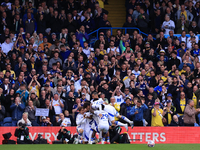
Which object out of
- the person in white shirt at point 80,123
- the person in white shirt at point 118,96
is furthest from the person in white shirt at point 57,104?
the person in white shirt at point 80,123

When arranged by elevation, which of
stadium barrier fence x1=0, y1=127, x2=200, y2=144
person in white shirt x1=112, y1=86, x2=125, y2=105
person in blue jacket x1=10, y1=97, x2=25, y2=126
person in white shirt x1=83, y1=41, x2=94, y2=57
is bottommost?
stadium barrier fence x1=0, y1=127, x2=200, y2=144

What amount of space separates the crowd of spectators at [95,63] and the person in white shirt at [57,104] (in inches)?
1.8

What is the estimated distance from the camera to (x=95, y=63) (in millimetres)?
18438

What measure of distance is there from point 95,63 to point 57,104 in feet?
11.2

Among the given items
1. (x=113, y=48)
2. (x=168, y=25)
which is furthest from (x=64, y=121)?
(x=168, y=25)

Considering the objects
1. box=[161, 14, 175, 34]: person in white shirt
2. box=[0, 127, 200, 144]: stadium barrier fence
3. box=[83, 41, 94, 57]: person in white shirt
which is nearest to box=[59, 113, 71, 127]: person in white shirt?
box=[0, 127, 200, 144]: stadium barrier fence

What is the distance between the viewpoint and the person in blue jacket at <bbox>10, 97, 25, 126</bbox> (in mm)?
15727

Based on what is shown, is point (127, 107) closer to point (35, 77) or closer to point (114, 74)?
point (114, 74)

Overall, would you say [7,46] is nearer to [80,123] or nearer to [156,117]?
[80,123]

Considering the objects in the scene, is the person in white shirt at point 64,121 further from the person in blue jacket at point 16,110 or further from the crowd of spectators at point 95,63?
the person in blue jacket at point 16,110

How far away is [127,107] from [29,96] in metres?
4.49

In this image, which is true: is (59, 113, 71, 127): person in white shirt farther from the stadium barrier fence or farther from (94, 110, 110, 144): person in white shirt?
(94, 110, 110, 144): person in white shirt

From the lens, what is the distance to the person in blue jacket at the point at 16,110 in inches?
619

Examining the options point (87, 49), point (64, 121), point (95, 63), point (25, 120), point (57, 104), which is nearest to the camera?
point (25, 120)
